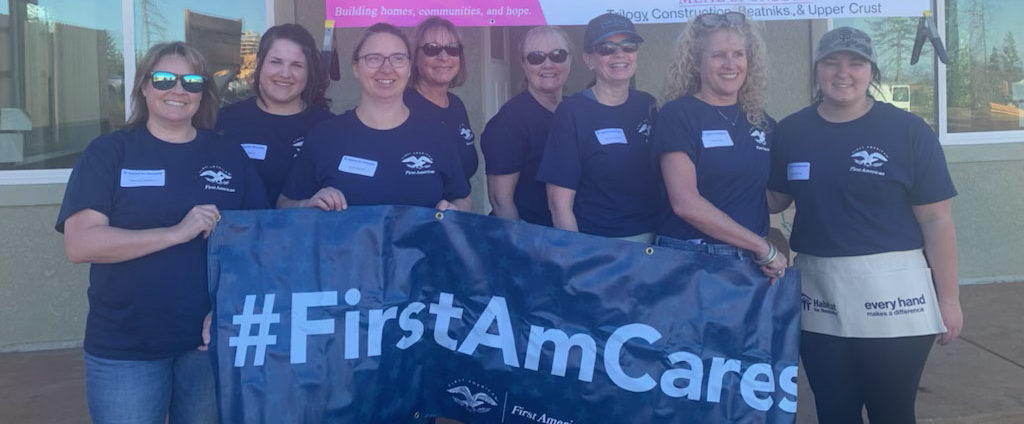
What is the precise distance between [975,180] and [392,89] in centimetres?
561

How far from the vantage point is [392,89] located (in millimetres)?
3322

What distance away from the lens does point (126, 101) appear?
601 centimetres

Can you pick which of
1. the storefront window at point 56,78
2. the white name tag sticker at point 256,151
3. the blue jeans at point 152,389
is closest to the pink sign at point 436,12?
the white name tag sticker at point 256,151

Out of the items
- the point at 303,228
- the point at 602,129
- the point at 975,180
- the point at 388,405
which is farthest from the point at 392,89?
the point at 975,180

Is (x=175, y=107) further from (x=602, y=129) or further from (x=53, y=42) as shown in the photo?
(x=53, y=42)

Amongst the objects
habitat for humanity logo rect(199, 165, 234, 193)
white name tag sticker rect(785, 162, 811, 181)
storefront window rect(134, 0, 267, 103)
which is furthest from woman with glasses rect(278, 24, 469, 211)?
storefront window rect(134, 0, 267, 103)

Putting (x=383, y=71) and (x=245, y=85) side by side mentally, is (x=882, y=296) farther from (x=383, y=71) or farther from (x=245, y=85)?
(x=245, y=85)

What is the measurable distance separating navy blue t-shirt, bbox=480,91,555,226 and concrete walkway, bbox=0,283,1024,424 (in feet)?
6.12

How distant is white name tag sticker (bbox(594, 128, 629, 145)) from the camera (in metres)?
3.45

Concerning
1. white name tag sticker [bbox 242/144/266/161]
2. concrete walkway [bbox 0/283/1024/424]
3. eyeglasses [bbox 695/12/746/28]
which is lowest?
concrete walkway [bbox 0/283/1024/424]

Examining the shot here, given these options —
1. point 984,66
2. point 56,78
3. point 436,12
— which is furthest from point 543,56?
point 984,66

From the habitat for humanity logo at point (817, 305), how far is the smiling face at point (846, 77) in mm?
743

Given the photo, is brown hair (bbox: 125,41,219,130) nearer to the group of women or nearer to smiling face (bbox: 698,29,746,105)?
the group of women

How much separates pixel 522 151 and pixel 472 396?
120 cm
